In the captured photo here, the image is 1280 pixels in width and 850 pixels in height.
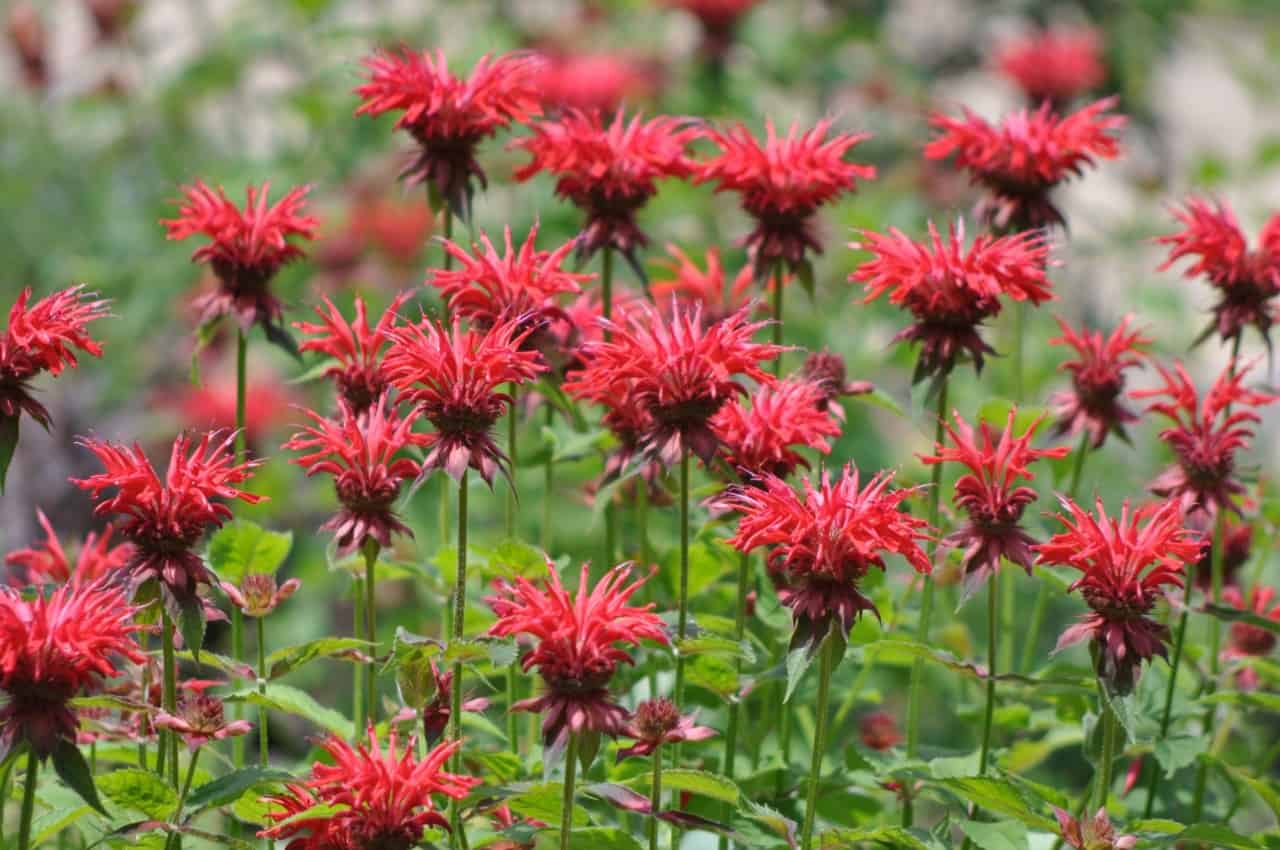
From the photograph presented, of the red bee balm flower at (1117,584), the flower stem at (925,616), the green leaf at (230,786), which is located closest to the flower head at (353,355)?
the green leaf at (230,786)

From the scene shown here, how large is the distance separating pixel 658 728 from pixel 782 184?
0.79 metres

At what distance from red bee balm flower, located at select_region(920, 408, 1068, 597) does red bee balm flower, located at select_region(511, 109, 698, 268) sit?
52 centimetres

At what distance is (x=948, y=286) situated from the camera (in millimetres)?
2039

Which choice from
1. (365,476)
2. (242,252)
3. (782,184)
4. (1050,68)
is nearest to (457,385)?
(365,476)

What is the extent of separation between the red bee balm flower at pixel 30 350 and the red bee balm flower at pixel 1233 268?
1.33 m

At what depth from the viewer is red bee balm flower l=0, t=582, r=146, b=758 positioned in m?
1.55

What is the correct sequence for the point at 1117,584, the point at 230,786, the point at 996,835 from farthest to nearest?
the point at 996,835
the point at 1117,584
the point at 230,786

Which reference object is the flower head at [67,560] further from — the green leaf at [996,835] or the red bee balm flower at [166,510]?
the green leaf at [996,835]

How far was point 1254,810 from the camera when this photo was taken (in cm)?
395

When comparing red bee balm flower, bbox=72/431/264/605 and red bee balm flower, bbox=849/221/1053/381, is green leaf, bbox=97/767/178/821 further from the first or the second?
red bee balm flower, bbox=849/221/1053/381

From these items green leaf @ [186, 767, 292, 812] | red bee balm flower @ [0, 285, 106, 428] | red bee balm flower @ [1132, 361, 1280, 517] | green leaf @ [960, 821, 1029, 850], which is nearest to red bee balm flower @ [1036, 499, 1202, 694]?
green leaf @ [960, 821, 1029, 850]

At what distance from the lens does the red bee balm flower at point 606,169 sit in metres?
2.22

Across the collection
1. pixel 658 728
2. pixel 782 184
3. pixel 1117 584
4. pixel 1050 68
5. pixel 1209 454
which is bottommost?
pixel 658 728

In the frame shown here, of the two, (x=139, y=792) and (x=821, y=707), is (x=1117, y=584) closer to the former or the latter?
(x=821, y=707)
